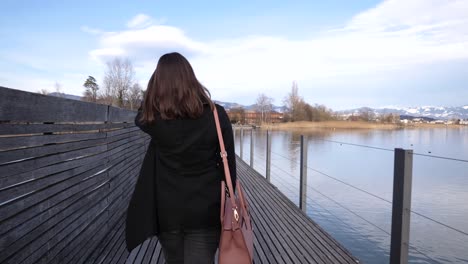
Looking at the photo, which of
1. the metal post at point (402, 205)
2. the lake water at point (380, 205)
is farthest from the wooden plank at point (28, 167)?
the lake water at point (380, 205)

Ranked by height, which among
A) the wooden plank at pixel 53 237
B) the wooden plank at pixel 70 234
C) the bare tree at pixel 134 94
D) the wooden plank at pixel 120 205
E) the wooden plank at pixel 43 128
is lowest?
the wooden plank at pixel 120 205

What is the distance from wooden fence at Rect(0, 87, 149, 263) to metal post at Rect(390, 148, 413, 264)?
7.08 ft

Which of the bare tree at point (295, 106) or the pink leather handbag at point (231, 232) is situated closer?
the pink leather handbag at point (231, 232)

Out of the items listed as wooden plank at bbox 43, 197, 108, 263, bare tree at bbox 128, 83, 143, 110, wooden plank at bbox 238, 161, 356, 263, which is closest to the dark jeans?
wooden plank at bbox 43, 197, 108, 263

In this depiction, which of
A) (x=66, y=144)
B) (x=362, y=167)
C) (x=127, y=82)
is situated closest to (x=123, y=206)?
(x=66, y=144)

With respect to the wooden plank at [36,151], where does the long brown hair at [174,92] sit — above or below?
above

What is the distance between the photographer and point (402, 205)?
2664mm

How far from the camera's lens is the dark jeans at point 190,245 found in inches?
66.2

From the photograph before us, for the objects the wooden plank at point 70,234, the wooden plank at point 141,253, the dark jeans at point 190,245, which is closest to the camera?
the dark jeans at point 190,245

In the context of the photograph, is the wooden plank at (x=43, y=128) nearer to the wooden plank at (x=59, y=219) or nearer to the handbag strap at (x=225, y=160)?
the wooden plank at (x=59, y=219)

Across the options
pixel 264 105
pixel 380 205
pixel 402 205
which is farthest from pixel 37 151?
pixel 264 105

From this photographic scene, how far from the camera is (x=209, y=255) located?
1717 millimetres

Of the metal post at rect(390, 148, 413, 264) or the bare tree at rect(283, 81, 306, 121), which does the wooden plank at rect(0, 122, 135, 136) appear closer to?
the metal post at rect(390, 148, 413, 264)

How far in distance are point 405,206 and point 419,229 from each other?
5141 mm
